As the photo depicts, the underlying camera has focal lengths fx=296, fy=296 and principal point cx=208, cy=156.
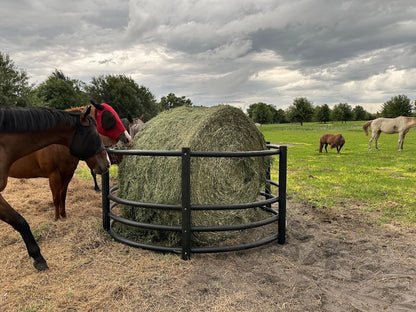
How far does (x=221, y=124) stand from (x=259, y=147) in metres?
0.81

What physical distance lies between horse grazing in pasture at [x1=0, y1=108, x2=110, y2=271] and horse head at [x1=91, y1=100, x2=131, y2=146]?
1.01 metres

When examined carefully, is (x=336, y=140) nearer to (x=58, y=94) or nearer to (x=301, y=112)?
(x=58, y=94)

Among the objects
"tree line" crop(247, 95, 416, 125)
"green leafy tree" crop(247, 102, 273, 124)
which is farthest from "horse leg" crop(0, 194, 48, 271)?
"green leafy tree" crop(247, 102, 273, 124)

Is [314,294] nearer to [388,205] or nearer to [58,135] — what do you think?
[58,135]

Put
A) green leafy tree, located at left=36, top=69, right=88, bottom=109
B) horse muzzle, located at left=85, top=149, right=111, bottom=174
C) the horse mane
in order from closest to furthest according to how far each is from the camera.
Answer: the horse mane
horse muzzle, located at left=85, top=149, right=111, bottom=174
green leafy tree, located at left=36, top=69, right=88, bottom=109

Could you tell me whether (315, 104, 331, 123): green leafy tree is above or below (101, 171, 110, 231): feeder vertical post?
above

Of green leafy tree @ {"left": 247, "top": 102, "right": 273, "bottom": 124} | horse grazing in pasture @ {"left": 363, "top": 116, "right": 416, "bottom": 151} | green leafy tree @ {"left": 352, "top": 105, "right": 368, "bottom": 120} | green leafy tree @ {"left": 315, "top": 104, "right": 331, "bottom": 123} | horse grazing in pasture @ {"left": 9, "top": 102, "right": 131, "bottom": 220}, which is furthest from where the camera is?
green leafy tree @ {"left": 352, "top": 105, "right": 368, "bottom": 120}

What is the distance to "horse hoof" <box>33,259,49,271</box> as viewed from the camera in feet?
9.67

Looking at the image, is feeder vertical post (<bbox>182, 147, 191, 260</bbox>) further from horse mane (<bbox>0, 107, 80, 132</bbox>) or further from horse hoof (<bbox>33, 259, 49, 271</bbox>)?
horse hoof (<bbox>33, 259, 49, 271</bbox>)

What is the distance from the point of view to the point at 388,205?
531 cm

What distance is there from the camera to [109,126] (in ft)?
13.9

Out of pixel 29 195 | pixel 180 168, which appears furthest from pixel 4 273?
pixel 29 195

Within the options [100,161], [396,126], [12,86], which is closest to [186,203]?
[100,161]

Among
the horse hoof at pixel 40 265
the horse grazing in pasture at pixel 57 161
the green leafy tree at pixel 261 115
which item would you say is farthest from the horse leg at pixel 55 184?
the green leafy tree at pixel 261 115
